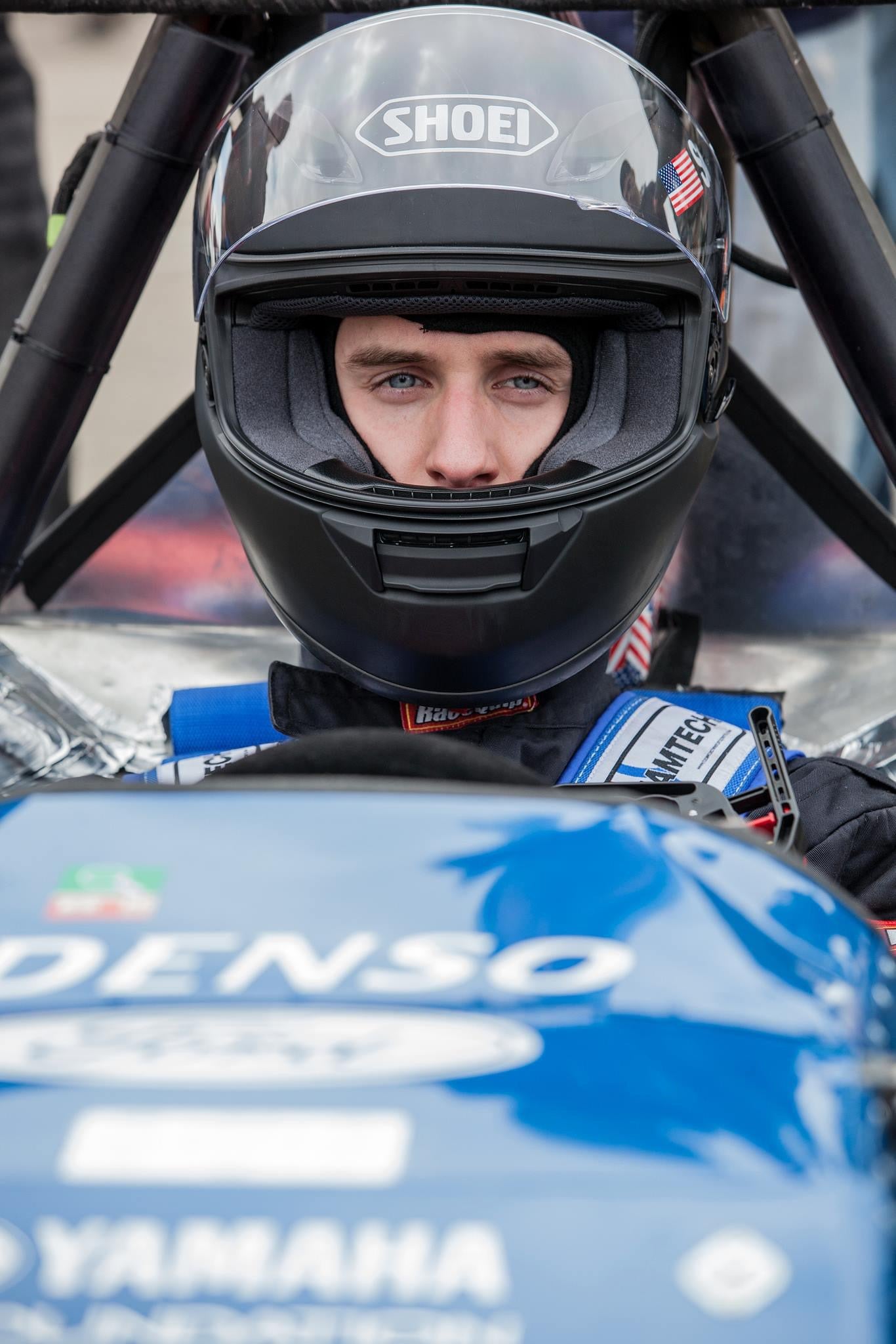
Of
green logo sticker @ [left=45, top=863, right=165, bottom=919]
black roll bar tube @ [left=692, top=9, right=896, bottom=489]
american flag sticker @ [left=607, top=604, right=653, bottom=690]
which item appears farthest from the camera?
american flag sticker @ [left=607, top=604, right=653, bottom=690]

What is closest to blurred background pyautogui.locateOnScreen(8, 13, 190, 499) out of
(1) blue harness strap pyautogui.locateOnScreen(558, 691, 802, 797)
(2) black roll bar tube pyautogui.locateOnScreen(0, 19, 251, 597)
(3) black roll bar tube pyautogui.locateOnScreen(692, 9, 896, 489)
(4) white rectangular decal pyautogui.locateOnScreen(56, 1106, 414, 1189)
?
(2) black roll bar tube pyautogui.locateOnScreen(0, 19, 251, 597)

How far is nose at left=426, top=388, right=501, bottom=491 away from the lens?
1.07 meters

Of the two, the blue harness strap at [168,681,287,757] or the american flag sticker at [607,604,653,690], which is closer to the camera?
the blue harness strap at [168,681,287,757]

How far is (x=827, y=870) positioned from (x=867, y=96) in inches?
89.9

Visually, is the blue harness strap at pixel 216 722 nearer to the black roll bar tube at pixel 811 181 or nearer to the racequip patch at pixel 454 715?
the racequip patch at pixel 454 715

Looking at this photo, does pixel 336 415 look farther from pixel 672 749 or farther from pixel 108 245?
pixel 108 245

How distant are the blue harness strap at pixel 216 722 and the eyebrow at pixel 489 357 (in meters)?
0.30

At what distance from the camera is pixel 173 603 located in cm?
257

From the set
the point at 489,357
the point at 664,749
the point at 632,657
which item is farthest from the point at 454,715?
the point at 632,657

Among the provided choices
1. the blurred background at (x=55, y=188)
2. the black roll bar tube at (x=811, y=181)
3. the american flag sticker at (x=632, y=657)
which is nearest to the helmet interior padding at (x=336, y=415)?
the black roll bar tube at (x=811, y=181)

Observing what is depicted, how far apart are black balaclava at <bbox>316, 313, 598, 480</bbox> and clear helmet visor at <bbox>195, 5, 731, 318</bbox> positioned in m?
0.10

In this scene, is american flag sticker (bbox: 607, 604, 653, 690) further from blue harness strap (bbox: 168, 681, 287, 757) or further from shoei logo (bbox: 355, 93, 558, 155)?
shoei logo (bbox: 355, 93, 558, 155)

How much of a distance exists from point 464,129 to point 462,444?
0.24 meters

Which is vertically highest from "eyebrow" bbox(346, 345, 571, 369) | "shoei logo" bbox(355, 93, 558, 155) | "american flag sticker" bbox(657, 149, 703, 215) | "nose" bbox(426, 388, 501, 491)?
"shoei logo" bbox(355, 93, 558, 155)
